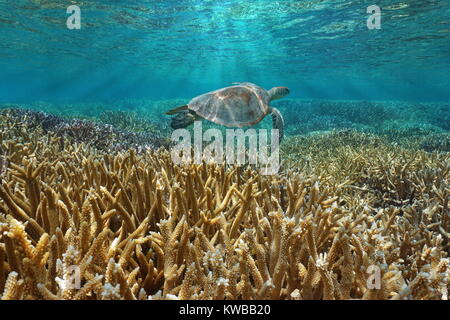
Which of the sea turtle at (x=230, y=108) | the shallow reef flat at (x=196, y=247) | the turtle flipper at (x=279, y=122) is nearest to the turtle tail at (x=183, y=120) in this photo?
the sea turtle at (x=230, y=108)

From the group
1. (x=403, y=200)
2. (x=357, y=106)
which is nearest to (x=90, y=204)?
(x=403, y=200)

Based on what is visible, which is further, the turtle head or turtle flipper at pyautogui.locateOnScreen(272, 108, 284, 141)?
the turtle head

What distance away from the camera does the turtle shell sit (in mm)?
6953

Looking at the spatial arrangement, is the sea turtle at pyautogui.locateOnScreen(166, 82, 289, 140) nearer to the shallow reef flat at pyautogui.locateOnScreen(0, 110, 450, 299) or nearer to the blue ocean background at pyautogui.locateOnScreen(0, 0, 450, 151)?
the shallow reef flat at pyautogui.locateOnScreen(0, 110, 450, 299)

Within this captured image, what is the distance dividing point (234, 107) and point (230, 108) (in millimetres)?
106

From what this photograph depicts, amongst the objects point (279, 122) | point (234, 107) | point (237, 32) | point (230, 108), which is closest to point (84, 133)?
point (230, 108)

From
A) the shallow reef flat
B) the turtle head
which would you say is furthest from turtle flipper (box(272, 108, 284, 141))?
the shallow reef flat

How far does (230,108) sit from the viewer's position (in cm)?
698

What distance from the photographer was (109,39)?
1272 inches

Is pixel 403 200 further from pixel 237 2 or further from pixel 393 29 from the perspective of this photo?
pixel 393 29

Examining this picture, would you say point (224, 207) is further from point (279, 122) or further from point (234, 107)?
point (279, 122)

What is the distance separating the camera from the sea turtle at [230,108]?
696cm
